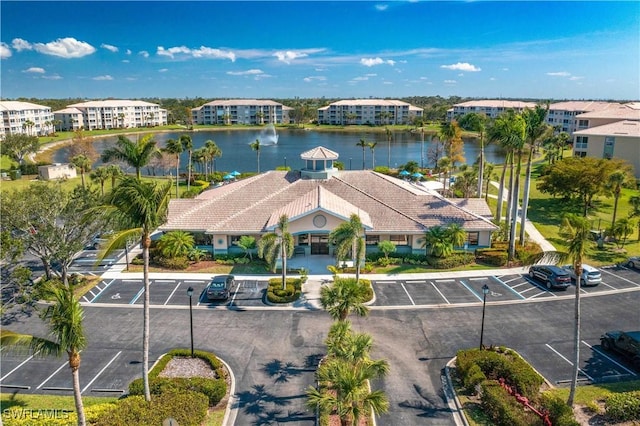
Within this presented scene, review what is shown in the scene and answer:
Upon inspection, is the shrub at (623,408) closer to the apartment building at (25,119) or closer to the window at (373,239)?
the window at (373,239)

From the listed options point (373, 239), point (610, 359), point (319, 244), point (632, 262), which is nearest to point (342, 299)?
point (610, 359)

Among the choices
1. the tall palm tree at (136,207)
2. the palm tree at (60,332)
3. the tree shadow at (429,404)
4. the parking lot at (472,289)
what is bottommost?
the tree shadow at (429,404)

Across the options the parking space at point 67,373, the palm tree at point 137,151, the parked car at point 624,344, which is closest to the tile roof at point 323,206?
the parked car at point 624,344

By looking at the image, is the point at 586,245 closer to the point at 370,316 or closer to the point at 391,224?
the point at 370,316

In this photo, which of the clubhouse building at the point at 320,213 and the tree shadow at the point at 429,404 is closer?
the tree shadow at the point at 429,404

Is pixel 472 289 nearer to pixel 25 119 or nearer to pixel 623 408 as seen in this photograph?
pixel 623 408

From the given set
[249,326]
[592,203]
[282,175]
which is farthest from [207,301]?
[592,203]
